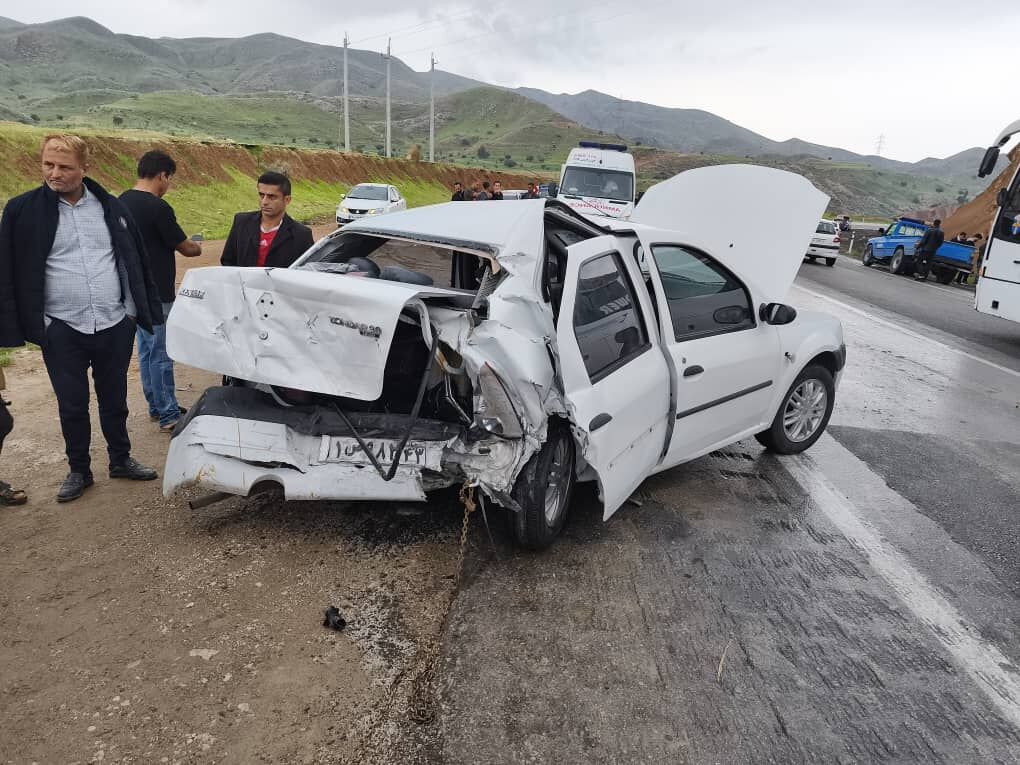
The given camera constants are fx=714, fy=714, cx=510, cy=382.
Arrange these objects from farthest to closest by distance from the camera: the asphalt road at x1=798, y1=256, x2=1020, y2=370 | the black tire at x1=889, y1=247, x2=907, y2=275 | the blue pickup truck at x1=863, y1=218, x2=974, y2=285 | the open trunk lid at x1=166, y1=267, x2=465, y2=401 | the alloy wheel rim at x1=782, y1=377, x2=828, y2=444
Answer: the black tire at x1=889, y1=247, x2=907, y2=275, the blue pickup truck at x1=863, y1=218, x2=974, y2=285, the asphalt road at x1=798, y1=256, x2=1020, y2=370, the alloy wheel rim at x1=782, y1=377, x2=828, y2=444, the open trunk lid at x1=166, y1=267, x2=465, y2=401

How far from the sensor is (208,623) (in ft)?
10.1

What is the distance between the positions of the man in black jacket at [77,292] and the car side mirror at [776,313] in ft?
12.8

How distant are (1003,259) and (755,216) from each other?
7105 mm

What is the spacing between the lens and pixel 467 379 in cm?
353

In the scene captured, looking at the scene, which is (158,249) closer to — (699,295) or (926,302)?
(699,295)

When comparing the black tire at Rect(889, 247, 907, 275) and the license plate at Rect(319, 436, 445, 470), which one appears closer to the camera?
the license plate at Rect(319, 436, 445, 470)

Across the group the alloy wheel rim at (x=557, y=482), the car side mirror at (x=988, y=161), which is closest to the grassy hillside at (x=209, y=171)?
the alloy wheel rim at (x=557, y=482)

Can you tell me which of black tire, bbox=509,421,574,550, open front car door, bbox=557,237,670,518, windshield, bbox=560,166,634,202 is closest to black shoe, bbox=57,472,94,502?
black tire, bbox=509,421,574,550

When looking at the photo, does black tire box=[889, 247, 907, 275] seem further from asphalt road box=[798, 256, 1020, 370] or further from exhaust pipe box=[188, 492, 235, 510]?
exhaust pipe box=[188, 492, 235, 510]

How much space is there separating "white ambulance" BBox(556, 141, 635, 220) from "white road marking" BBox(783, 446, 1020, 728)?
13.2 metres

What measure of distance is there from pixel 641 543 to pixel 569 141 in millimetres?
138996

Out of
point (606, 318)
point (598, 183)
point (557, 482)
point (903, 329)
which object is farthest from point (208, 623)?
point (598, 183)

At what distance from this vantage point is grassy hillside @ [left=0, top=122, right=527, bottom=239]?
19.9 m

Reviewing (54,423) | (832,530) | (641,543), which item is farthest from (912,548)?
(54,423)
